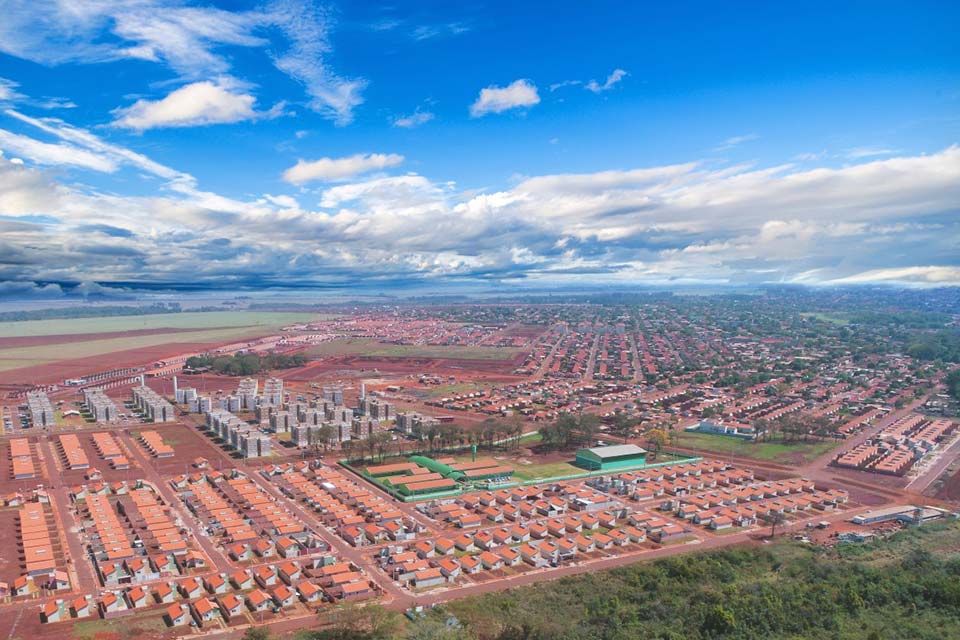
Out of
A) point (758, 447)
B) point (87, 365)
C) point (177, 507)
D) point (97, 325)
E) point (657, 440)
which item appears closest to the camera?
point (177, 507)

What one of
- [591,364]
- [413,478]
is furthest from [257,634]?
[591,364]

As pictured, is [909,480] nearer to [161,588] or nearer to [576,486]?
[576,486]

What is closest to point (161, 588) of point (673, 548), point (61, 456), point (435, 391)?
point (673, 548)

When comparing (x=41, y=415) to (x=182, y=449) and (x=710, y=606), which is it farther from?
(x=710, y=606)

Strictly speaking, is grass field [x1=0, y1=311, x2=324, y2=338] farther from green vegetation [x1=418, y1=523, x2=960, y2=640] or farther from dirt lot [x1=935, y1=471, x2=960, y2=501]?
dirt lot [x1=935, y1=471, x2=960, y2=501]

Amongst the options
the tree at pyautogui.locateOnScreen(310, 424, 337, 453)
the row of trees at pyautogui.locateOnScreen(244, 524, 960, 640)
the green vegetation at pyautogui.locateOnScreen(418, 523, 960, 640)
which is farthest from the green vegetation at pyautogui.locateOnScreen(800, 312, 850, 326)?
the row of trees at pyautogui.locateOnScreen(244, 524, 960, 640)

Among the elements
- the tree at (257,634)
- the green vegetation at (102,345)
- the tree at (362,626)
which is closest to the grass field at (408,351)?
the green vegetation at (102,345)

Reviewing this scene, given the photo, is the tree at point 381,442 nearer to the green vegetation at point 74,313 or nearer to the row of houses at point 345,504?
the row of houses at point 345,504
